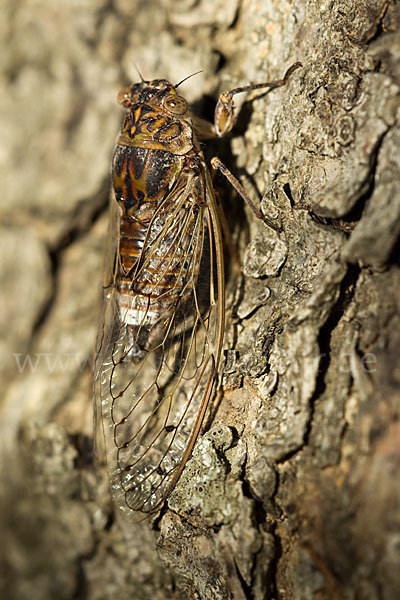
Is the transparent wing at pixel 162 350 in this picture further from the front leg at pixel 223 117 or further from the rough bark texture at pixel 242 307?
the front leg at pixel 223 117

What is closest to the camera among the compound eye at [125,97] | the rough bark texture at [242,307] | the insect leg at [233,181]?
the rough bark texture at [242,307]

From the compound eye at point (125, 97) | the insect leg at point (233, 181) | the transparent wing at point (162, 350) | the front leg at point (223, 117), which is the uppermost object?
the compound eye at point (125, 97)

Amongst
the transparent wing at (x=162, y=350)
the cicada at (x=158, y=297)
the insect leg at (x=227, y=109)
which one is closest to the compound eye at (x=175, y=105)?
the cicada at (x=158, y=297)

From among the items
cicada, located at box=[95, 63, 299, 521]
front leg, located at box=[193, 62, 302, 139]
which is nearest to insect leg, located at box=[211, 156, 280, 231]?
cicada, located at box=[95, 63, 299, 521]

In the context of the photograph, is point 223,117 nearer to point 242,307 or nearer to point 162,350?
point 242,307

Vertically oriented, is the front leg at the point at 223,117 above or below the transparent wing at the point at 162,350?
above

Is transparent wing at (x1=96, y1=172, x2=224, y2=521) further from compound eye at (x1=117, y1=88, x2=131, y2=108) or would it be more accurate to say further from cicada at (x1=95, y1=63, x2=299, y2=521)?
compound eye at (x1=117, y1=88, x2=131, y2=108)

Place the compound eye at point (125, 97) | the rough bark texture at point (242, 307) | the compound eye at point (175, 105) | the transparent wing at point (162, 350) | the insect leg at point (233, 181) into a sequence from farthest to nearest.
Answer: the compound eye at point (125, 97) < the compound eye at point (175, 105) < the insect leg at point (233, 181) < the transparent wing at point (162, 350) < the rough bark texture at point (242, 307)

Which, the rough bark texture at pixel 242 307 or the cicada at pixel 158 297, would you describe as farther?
the cicada at pixel 158 297
